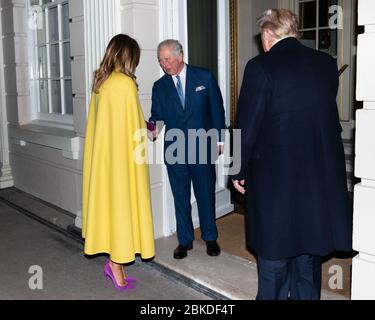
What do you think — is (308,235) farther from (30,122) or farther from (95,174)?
(30,122)

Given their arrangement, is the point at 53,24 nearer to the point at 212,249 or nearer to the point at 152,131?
the point at 152,131

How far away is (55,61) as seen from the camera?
5.60 meters

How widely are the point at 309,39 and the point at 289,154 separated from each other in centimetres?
448

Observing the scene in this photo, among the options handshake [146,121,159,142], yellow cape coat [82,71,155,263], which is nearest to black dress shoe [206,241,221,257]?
yellow cape coat [82,71,155,263]

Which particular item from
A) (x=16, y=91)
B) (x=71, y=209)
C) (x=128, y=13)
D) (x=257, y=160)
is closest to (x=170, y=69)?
(x=128, y=13)

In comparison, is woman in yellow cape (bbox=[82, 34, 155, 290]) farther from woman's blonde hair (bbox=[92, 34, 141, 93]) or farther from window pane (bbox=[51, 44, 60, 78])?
window pane (bbox=[51, 44, 60, 78])

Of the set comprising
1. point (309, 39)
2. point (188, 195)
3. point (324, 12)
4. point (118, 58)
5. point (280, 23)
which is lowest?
point (188, 195)

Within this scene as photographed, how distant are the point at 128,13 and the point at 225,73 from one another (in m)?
1.20

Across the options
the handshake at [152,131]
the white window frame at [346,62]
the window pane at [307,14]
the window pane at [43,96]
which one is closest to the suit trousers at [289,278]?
the handshake at [152,131]

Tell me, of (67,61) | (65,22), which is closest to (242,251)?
(67,61)

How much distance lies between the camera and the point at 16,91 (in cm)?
598

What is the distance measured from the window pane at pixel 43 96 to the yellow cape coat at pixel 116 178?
281 cm

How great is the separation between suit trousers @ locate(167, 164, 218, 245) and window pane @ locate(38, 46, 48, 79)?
2.84m

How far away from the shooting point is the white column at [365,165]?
2396mm
